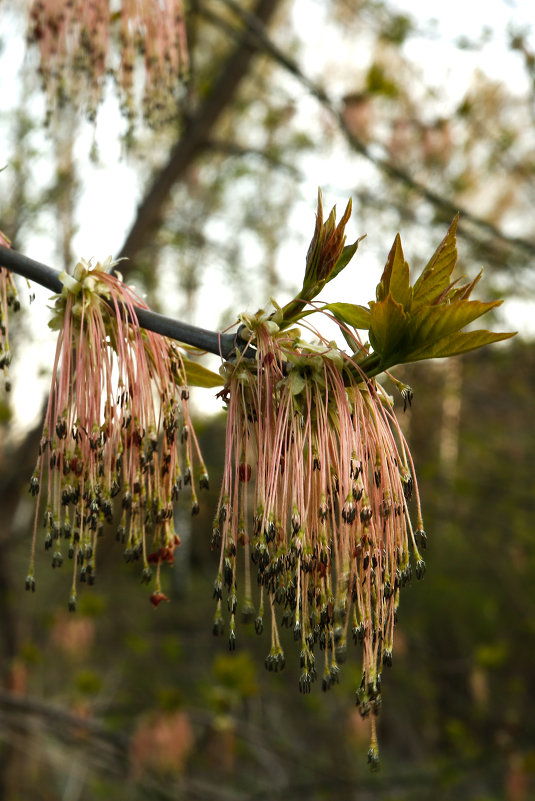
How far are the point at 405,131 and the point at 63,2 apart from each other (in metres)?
3.30

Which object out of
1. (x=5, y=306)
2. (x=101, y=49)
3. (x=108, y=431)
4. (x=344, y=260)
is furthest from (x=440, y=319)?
(x=101, y=49)

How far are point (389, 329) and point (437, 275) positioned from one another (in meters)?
0.09

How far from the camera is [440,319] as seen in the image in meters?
0.81

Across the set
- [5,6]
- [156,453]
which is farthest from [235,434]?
[5,6]

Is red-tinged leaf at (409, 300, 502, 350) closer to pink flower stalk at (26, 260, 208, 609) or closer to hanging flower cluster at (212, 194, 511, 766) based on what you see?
hanging flower cluster at (212, 194, 511, 766)

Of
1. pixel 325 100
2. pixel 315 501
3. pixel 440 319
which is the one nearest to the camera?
pixel 440 319

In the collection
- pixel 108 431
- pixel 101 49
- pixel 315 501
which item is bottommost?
pixel 315 501

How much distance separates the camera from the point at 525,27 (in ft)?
9.66

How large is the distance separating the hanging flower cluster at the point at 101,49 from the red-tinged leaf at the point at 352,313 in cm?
84

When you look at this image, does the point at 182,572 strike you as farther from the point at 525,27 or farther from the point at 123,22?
the point at 123,22

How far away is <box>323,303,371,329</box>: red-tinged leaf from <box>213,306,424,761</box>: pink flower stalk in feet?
0.15

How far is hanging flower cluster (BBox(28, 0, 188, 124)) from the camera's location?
1.51 m

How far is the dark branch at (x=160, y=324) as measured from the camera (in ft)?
2.85

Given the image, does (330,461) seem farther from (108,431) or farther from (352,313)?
(108,431)
